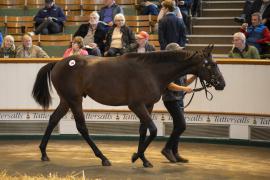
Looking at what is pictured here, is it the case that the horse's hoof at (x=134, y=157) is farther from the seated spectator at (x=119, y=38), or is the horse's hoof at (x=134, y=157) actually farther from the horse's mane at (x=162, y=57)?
the seated spectator at (x=119, y=38)

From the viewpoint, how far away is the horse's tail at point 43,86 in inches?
481

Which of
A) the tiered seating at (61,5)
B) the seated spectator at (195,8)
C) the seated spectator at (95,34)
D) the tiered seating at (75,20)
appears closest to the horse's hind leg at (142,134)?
the seated spectator at (95,34)

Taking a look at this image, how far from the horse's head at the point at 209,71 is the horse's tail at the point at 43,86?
7.54 feet

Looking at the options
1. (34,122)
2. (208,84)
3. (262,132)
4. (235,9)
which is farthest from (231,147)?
(235,9)

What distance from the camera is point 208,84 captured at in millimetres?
11516

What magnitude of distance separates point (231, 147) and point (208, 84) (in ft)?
7.39

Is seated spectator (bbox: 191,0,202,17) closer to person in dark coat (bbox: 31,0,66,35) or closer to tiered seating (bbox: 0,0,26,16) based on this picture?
person in dark coat (bbox: 31,0,66,35)

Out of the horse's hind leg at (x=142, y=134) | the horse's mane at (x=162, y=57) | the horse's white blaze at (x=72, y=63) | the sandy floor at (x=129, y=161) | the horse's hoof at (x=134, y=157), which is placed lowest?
the sandy floor at (x=129, y=161)

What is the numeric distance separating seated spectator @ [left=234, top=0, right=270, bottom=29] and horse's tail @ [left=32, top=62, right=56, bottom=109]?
5.32 metres

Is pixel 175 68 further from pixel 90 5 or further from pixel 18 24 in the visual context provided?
pixel 90 5

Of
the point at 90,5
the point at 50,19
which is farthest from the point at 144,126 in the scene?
the point at 90,5

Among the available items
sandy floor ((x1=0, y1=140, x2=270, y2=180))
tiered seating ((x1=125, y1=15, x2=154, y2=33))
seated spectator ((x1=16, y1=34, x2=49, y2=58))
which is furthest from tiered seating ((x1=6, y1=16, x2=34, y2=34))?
sandy floor ((x1=0, y1=140, x2=270, y2=180))

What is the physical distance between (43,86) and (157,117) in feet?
8.03

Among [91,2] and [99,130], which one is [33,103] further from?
[91,2]
